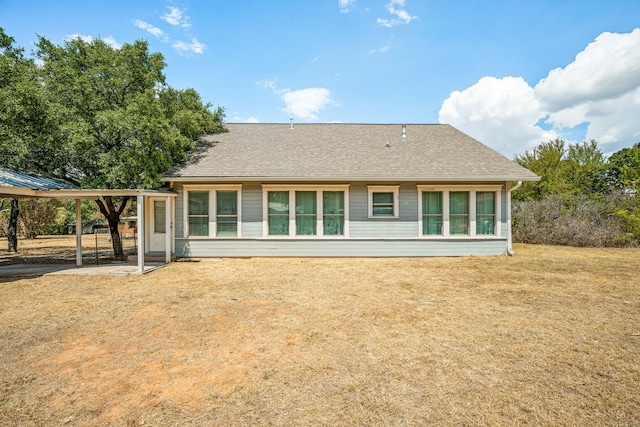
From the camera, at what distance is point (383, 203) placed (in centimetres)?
1084

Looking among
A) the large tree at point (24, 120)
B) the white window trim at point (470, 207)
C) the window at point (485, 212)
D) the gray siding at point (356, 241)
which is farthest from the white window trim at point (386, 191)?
the large tree at point (24, 120)

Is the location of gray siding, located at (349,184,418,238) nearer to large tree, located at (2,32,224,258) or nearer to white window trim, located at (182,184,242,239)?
white window trim, located at (182,184,242,239)

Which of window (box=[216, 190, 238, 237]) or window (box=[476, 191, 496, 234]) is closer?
window (box=[216, 190, 238, 237])

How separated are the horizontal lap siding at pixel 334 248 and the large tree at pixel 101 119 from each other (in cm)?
259

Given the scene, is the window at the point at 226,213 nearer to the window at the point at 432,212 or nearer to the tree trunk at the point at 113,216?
the tree trunk at the point at 113,216

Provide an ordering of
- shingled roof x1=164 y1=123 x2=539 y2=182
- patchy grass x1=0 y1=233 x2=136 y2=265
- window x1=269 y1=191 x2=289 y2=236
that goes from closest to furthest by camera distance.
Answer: shingled roof x1=164 y1=123 x2=539 y2=182, window x1=269 y1=191 x2=289 y2=236, patchy grass x1=0 y1=233 x2=136 y2=265

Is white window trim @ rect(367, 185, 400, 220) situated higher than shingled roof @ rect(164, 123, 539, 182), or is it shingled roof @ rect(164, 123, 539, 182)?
shingled roof @ rect(164, 123, 539, 182)

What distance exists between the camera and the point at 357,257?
10727mm

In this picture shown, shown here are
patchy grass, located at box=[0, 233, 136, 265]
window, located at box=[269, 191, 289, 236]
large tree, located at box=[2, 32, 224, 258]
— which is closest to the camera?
large tree, located at box=[2, 32, 224, 258]

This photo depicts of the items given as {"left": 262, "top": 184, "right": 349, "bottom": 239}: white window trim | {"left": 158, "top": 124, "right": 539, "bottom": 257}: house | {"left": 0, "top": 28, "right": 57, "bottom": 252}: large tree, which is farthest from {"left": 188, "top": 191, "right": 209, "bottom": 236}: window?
{"left": 0, "top": 28, "right": 57, "bottom": 252}: large tree

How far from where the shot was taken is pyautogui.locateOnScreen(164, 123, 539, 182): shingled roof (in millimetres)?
10336

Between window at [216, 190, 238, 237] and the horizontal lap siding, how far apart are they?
1.04 feet

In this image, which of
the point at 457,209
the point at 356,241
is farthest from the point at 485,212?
the point at 356,241

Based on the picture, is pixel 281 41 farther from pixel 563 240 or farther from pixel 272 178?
pixel 563 240
